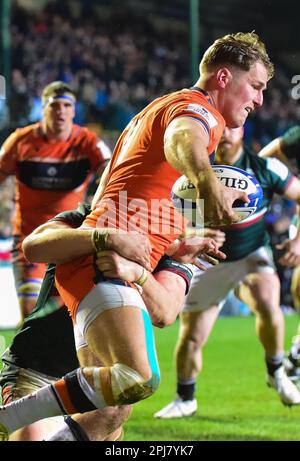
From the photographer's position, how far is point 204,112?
11.4ft

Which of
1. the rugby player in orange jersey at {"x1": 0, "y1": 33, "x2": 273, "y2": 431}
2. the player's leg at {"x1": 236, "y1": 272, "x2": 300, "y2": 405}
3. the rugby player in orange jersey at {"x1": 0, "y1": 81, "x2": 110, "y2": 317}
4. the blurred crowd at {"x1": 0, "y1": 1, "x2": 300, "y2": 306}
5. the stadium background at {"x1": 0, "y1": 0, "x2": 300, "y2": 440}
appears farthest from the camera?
the blurred crowd at {"x1": 0, "y1": 1, "x2": 300, "y2": 306}

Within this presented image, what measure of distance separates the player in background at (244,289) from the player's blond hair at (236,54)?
2585 mm

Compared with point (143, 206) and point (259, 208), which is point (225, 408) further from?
point (143, 206)

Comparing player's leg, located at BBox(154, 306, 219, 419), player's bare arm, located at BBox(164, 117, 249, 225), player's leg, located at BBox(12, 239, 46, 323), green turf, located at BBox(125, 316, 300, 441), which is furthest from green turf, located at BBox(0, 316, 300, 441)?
player's bare arm, located at BBox(164, 117, 249, 225)

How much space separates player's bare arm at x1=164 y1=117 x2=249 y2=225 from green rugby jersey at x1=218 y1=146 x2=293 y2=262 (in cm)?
324

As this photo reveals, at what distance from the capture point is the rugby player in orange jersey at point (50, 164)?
7500 millimetres

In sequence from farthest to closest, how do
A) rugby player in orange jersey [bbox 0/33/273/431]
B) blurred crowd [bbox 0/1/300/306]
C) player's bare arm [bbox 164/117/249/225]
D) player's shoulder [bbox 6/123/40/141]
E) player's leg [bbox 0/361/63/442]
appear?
blurred crowd [bbox 0/1/300/306] < player's shoulder [bbox 6/123/40/141] < player's leg [bbox 0/361/63/442] < rugby player in orange jersey [bbox 0/33/273/431] < player's bare arm [bbox 164/117/249/225]

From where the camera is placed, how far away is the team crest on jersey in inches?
136

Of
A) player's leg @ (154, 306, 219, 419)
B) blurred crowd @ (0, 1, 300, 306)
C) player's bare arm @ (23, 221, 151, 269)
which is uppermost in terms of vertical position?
player's bare arm @ (23, 221, 151, 269)

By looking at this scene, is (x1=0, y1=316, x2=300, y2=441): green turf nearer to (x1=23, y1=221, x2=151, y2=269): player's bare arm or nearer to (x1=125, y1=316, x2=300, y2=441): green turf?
(x1=125, y1=316, x2=300, y2=441): green turf

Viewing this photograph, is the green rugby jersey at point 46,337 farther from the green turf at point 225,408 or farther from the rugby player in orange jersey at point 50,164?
→ the rugby player in orange jersey at point 50,164

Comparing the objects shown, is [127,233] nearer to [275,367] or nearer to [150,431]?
[150,431]

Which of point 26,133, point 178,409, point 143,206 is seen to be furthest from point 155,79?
point 143,206

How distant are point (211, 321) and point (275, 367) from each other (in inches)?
23.4
